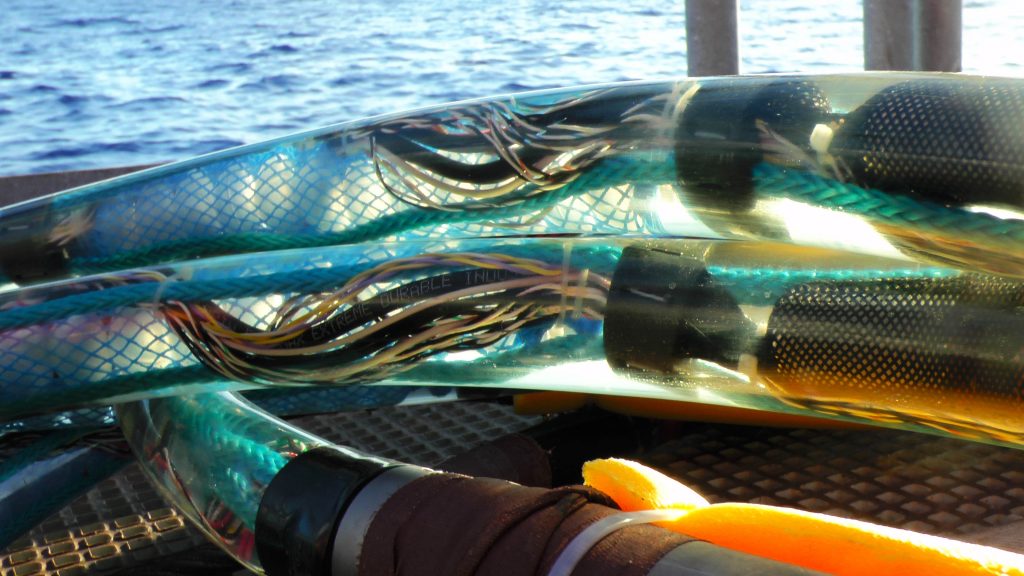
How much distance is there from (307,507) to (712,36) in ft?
8.91

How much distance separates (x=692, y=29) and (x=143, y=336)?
2.55m

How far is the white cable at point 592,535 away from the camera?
65 cm

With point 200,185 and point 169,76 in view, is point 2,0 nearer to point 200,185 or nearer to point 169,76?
point 169,76

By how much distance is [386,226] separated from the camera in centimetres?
119

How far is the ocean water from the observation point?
728 cm

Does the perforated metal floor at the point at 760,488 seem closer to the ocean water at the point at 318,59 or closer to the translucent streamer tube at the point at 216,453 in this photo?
the translucent streamer tube at the point at 216,453

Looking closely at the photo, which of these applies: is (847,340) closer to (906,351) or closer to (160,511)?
(906,351)

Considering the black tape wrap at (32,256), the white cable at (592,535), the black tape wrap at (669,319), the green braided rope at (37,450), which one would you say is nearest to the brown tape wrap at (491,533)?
the white cable at (592,535)

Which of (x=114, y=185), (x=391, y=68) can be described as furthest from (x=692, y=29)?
(x=391, y=68)

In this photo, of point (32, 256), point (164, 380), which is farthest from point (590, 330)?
point (32, 256)

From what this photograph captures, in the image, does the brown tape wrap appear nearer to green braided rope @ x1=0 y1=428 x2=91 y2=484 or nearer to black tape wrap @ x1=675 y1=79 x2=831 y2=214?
black tape wrap @ x1=675 y1=79 x2=831 y2=214

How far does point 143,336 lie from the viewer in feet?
3.44

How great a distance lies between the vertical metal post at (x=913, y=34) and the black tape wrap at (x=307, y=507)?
94.3 inches

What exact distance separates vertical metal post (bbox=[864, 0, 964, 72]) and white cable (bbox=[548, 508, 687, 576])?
243cm
